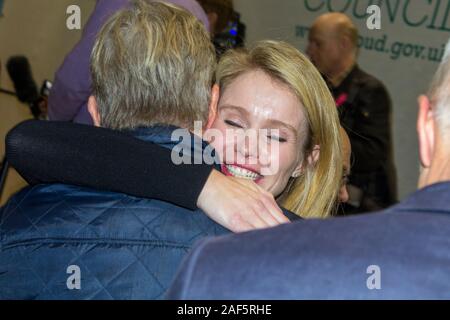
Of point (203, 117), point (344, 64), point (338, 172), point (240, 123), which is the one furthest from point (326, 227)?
point (344, 64)

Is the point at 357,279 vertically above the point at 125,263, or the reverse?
the point at 357,279

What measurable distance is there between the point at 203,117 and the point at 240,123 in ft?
1.68

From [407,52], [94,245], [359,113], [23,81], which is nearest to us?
[94,245]

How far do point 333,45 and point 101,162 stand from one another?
277 centimetres

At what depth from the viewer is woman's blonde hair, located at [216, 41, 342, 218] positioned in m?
2.01

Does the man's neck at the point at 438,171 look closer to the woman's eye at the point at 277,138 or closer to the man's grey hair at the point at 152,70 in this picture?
the man's grey hair at the point at 152,70

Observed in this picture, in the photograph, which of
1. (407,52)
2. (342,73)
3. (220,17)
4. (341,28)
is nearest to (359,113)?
(342,73)

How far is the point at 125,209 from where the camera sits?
1.31 meters

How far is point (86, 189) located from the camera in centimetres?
138

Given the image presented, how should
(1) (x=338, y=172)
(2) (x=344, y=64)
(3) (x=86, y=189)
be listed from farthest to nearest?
(2) (x=344, y=64) < (1) (x=338, y=172) < (3) (x=86, y=189)

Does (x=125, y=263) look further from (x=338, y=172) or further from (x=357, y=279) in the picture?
(x=338, y=172)

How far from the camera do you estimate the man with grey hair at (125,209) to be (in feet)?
4.12

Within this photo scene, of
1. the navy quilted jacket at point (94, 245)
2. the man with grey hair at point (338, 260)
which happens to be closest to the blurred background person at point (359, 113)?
the navy quilted jacket at point (94, 245)

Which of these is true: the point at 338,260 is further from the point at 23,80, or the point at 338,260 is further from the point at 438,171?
the point at 23,80
